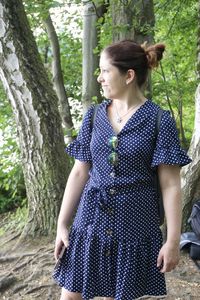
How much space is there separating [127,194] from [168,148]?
270 millimetres

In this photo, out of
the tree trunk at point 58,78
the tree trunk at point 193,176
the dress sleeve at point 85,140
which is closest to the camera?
the dress sleeve at point 85,140

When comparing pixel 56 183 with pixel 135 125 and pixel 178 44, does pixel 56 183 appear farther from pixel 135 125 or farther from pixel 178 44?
pixel 178 44

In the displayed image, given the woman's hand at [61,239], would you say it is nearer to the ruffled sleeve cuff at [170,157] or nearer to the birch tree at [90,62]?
the ruffled sleeve cuff at [170,157]

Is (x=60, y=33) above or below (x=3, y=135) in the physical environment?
above

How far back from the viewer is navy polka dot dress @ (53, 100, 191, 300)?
1.88 meters

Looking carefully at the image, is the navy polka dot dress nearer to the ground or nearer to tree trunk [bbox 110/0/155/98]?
the ground

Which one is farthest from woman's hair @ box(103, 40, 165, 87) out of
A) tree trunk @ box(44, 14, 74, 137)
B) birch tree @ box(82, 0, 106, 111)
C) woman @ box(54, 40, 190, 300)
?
tree trunk @ box(44, 14, 74, 137)

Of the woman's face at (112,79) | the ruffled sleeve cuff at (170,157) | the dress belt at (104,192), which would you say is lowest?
the dress belt at (104,192)

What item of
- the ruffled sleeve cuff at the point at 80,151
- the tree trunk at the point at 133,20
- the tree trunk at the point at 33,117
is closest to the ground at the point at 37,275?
the tree trunk at the point at 33,117

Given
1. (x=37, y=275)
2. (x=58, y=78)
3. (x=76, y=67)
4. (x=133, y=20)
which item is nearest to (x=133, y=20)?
(x=133, y=20)

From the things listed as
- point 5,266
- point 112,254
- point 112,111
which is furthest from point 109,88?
point 5,266

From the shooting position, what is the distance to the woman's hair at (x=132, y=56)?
189cm

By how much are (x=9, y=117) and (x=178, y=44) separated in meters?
2.65

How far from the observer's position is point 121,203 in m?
1.91
